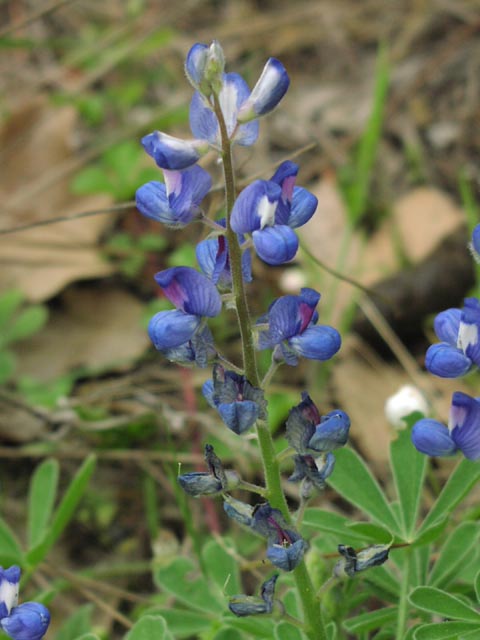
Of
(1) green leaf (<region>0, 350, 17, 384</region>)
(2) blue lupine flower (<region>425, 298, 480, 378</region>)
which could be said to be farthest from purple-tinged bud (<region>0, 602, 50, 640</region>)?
(1) green leaf (<region>0, 350, 17, 384</region>)

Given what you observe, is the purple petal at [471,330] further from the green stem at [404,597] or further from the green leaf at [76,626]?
the green leaf at [76,626]

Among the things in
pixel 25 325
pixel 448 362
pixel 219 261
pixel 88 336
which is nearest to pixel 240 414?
pixel 219 261

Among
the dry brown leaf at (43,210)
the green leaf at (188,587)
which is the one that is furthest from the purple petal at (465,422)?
the dry brown leaf at (43,210)

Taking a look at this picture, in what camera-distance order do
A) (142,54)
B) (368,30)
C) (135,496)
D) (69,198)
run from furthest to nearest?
1. (368,30)
2. (142,54)
3. (69,198)
4. (135,496)

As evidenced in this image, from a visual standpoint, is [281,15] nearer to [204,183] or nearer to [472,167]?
[472,167]

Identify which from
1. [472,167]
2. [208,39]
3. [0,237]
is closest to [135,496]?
[0,237]

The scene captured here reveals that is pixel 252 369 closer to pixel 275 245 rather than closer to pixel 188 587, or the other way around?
pixel 275 245
